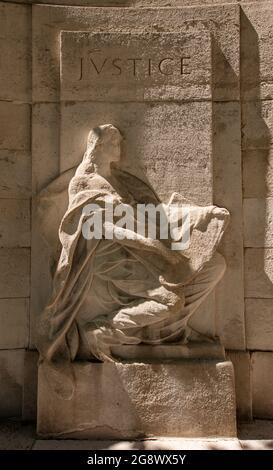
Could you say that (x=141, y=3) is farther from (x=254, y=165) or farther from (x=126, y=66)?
(x=254, y=165)

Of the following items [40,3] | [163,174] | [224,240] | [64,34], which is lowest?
[224,240]

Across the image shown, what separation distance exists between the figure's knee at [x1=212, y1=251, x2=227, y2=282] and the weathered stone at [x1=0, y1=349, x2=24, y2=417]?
2.01 m

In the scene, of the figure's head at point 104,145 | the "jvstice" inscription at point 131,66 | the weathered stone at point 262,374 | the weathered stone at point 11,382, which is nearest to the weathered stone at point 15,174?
the figure's head at point 104,145

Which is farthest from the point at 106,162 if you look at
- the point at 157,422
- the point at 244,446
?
the point at 244,446

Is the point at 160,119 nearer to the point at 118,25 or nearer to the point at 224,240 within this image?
the point at 118,25

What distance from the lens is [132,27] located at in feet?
14.0

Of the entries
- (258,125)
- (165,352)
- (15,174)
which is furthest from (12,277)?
(258,125)

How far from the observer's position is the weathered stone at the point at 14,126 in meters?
4.30

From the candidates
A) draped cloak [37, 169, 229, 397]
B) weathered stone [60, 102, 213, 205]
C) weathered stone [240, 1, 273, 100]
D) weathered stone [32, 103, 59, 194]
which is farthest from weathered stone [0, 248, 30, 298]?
weathered stone [240, 1, 273, 100]

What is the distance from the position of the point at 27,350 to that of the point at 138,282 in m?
1.31

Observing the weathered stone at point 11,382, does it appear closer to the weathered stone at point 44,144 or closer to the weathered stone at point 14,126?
the weathered stone at point 44,144

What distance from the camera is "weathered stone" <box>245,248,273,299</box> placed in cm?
420

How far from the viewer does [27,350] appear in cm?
419

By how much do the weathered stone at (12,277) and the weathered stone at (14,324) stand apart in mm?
81
